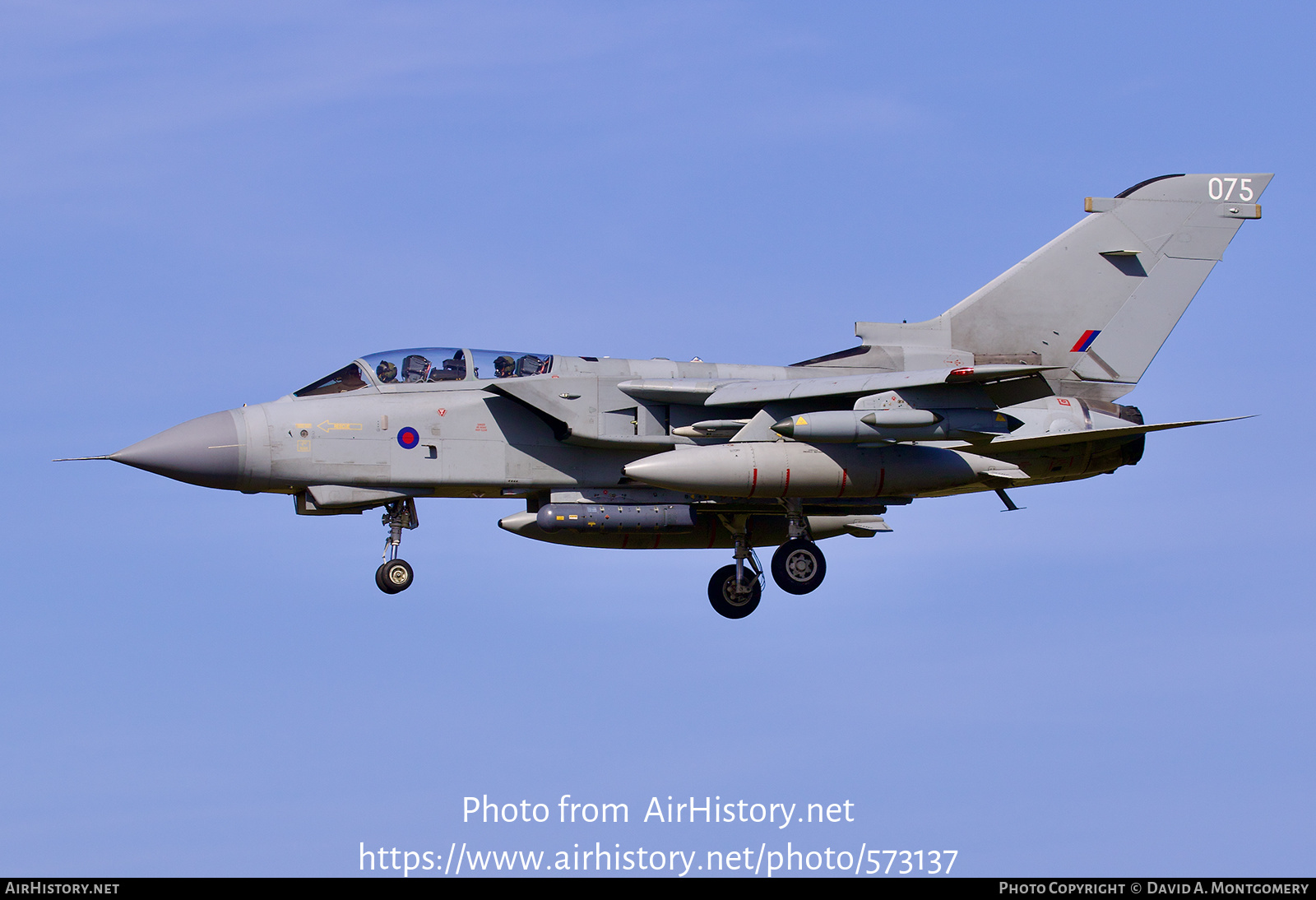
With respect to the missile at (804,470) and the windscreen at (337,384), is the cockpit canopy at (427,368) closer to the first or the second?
the windscreen at (337,384)

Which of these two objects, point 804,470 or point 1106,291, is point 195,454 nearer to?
point 804,470

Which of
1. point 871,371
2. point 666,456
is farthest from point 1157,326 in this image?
point 666,456

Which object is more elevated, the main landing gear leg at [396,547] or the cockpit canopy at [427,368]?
the cockpit canopy at [427,368]

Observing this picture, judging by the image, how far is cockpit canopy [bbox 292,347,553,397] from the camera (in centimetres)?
2003

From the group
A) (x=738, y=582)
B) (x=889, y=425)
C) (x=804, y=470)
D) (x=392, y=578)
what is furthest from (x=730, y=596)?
(x=392, y=578)

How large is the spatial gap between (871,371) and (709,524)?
10.3 feet

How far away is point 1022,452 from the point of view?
21531 millimetres

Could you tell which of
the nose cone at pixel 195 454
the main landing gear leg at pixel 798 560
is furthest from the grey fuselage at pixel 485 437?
the main landing gear leg at pixel 798 560

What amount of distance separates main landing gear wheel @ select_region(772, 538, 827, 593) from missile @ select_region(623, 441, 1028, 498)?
143 cm

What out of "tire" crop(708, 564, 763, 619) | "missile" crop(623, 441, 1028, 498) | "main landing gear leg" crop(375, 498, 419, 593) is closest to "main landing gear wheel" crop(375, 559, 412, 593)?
"main landing gear leg" crop(375, 498, 419, 593)

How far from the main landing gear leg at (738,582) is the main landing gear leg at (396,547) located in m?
4.45

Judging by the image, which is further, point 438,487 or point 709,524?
point 709,524

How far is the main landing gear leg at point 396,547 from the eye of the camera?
19.8 metres

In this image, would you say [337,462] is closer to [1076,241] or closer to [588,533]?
[588,533]
